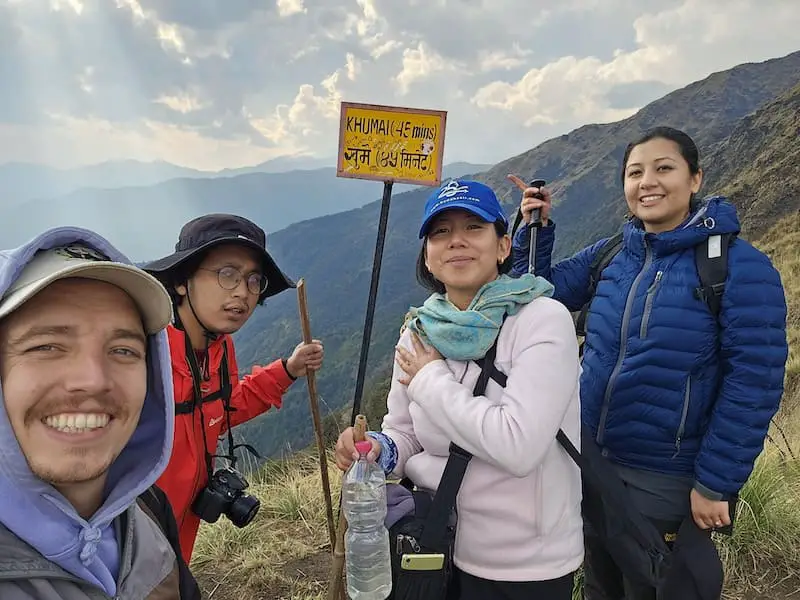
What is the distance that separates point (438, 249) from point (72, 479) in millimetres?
1355

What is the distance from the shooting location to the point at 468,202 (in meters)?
1.98

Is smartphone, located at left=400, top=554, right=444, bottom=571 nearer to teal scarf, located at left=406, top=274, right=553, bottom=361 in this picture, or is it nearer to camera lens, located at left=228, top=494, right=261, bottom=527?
teal scarf, located at left=406, top=274, right=553, bottom=361

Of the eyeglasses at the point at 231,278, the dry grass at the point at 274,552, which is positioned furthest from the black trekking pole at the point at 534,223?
the dry grass at the point at 274,552

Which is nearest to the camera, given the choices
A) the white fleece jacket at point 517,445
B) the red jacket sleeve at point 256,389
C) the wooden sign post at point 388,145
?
the white fleece jacket at point 517,445

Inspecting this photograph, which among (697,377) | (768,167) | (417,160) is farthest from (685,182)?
(768,167)

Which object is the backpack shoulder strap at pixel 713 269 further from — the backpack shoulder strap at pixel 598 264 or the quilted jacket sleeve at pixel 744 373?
the backpack shoulder strap at pixel 598 264

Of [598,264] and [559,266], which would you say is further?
[559,266]

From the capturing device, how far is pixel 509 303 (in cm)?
185

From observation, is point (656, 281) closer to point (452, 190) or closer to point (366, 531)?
point (452, 190)

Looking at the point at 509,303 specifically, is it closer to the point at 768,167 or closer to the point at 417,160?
the point at 417,160

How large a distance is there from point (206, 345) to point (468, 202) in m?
1.61

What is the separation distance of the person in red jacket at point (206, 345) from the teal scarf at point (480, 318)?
1248 mm

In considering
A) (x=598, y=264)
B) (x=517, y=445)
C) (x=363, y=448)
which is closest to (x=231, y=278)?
(x=363, y=448)

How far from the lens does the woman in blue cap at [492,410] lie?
1.68 meters
